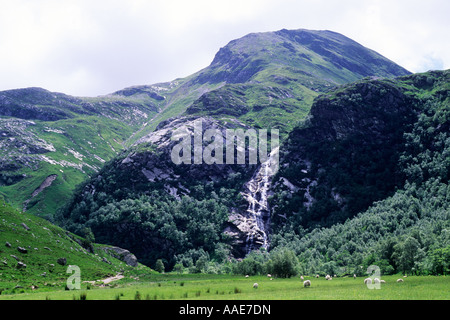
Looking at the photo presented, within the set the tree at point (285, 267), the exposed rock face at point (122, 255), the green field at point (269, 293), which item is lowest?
the exposed rock face at point (122, 255)

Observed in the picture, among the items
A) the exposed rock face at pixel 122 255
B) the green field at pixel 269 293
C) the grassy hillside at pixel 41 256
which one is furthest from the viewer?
the exposed rock face at pixel 122 255

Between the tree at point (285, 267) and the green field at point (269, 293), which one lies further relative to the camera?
the tree at point (285, 267)

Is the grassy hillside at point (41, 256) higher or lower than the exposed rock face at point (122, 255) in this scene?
higher

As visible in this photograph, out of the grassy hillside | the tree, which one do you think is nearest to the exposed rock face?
the grassy hillside

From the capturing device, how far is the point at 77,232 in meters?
192

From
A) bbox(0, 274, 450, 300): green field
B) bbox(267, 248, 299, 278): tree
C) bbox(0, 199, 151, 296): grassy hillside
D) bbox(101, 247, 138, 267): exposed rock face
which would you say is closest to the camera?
bbox(0, 274, 450, 300): green field

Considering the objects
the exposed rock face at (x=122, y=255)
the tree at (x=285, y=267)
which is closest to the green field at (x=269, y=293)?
the tree at (x=285, y=267)

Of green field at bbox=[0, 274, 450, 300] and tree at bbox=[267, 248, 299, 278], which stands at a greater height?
green field at bbox=[0, 274, 450, 300]

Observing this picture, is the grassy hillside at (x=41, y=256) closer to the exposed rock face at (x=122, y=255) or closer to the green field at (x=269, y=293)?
the exposed rock face at (x=122, y=255)

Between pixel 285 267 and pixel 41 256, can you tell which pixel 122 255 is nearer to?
pixel 41 256

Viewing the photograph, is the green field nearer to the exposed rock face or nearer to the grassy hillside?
the grassy hillside

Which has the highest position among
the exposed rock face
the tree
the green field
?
the green field

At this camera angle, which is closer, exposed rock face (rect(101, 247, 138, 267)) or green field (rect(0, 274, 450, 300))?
green field (rect(0, 274, 450, 300))
